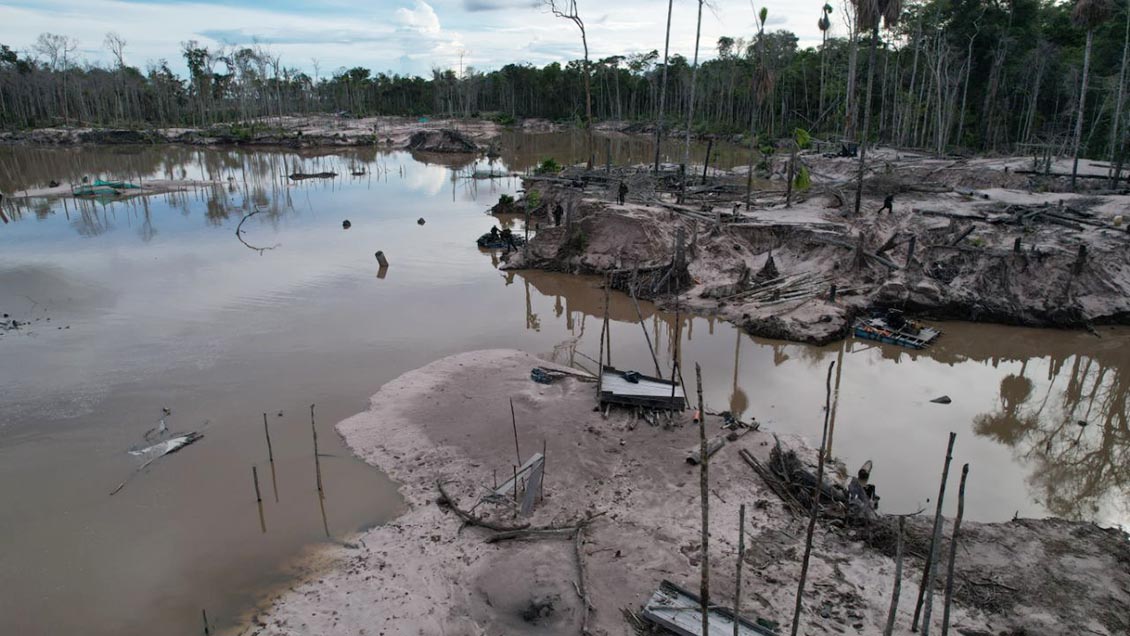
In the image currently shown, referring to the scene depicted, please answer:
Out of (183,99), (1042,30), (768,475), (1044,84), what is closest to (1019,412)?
(768,475)

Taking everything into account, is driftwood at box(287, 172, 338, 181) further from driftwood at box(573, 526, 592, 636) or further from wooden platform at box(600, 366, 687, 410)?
driftwood at box(573, 526, 592, 636)

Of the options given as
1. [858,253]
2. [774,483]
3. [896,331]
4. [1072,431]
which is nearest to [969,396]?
[1072,431]

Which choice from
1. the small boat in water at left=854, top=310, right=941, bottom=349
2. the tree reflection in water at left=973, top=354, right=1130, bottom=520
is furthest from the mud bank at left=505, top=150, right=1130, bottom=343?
the tree reflection in water at left=973, top=354, right=1130, bottom=520

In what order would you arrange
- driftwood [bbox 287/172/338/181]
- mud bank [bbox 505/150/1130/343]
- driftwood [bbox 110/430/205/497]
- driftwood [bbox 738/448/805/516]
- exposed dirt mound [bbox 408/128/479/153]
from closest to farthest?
driftwood [bbox 738/448/805/516] < driftwood [bbox 110/430/205/497] < mud bank [bbox 505/150/1130/343] < driftwood [bbox 287/172/338/181] < exposed dirt mound [bbox 408/128/479/153]

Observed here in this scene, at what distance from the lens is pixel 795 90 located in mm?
55625

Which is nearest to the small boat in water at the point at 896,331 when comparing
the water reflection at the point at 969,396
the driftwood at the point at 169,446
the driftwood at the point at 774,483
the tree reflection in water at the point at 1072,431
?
the water reflection at the point at 969,396

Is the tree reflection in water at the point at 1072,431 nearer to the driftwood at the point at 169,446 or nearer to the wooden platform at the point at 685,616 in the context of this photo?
the wooden platform at the point at 685,616

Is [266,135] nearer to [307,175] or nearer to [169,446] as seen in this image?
[307,175]

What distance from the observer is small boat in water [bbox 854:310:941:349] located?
596 inches

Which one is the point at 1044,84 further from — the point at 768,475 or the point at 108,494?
the point at 108,494

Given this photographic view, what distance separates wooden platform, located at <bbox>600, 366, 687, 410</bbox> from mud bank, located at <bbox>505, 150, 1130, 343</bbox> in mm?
5223

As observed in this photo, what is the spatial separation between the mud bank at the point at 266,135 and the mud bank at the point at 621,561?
→ 54373 mm

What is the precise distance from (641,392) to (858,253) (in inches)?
393

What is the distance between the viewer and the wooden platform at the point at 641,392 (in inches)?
435
